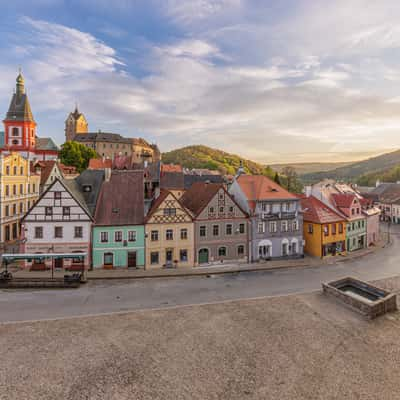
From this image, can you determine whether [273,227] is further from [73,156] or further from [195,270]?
[73,156]

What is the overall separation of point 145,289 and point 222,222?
11.7 m

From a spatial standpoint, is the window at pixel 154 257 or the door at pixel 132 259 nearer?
the door at pixel 132 259

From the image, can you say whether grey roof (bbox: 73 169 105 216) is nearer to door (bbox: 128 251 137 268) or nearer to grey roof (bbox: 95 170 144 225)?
grey roof (bbox: 95 170 144 225)

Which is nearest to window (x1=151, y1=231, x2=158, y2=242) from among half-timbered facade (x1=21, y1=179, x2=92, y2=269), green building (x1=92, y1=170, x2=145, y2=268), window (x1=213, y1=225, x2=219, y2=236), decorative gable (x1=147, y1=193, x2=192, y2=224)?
green building (x1=92, y1=170, x2=145, y2=268)

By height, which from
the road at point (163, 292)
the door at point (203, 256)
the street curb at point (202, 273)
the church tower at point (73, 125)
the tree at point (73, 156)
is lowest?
the road at point (163, 292)

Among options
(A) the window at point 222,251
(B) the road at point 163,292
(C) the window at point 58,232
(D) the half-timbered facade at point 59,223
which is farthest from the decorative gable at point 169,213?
(C) the window at point 58,232

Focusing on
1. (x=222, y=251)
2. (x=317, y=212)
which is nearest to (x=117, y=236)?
(x=222, y=251)

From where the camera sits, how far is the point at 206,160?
15188 centimetres

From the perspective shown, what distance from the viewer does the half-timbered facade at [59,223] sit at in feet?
88.2

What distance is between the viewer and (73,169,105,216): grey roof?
2969 centimetres

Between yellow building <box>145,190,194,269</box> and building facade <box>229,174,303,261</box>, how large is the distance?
7.63 m

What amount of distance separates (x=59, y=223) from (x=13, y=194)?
1639 centimetres

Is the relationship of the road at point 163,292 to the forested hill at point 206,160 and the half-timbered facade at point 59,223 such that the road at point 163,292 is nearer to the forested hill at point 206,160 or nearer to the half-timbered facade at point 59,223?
the half-timbered facade at point 59,223

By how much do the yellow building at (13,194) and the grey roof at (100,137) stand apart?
83.3 m
